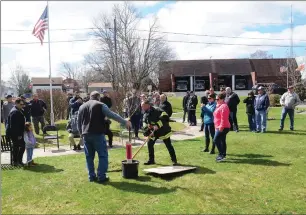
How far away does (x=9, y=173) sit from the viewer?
880 centimetres

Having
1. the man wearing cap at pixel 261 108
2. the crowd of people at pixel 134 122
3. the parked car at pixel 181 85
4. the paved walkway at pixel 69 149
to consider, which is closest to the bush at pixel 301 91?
the parked car at pixel 181 85

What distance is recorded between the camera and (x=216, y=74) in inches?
2178

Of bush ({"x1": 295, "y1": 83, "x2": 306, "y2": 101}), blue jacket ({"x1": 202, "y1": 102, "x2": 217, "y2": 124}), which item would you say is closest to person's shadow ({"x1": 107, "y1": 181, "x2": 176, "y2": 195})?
blue jacket ({"x1": 202, "y1": 102, "x2": 217, "y2": 124})

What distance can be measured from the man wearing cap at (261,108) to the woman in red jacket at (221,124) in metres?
4.81

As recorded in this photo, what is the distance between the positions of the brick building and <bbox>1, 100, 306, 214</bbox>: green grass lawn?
45.3 m

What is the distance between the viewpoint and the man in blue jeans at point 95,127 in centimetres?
727

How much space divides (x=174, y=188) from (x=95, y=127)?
6.61 ft

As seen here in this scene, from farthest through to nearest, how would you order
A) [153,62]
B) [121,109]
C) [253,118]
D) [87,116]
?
[153,62] < [121,109] < [253,118] < [87,116]

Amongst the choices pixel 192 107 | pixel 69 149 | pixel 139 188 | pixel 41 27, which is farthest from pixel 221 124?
pixel 41 27

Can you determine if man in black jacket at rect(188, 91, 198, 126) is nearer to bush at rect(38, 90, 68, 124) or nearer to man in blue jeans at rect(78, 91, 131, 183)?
bush at rect(38, 90, 68, 124)

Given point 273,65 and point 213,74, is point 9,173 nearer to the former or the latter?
point 213,74

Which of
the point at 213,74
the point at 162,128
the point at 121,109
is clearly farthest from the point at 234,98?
the point at 213,74

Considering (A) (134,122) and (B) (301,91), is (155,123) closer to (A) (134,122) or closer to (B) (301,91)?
(A) (134,122)

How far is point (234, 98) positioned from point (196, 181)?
271 inches
